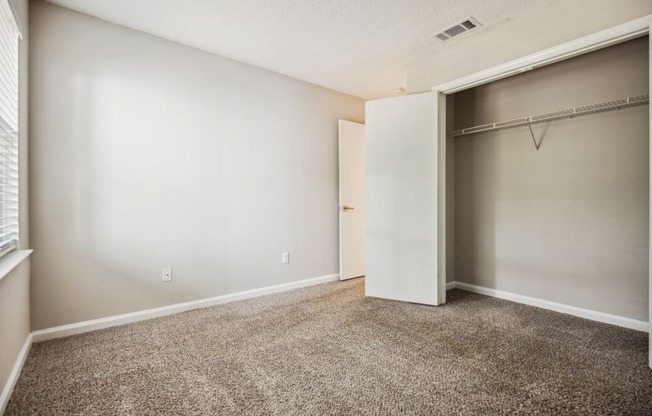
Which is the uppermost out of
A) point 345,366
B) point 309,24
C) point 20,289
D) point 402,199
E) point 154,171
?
point 309,24

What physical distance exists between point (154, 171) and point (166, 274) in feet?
3.03

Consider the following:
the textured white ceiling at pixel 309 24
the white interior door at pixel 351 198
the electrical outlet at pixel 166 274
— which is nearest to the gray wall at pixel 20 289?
the textured white ceiling at pixel 309 24

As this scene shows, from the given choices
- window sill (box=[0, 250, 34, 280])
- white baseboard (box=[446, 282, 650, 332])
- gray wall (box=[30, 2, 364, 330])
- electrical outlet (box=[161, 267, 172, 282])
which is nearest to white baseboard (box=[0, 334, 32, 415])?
gray wall (box=[30, 2, 364, 330])

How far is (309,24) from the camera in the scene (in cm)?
267

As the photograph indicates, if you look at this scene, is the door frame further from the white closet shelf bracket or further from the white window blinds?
the white window blinds

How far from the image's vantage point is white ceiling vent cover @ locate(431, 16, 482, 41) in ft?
8.75

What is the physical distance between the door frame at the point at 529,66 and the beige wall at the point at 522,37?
71 mm

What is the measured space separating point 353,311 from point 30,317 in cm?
247

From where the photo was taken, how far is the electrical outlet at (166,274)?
2900 millimetres

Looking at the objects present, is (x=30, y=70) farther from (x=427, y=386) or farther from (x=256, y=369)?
(x=427, y=386)

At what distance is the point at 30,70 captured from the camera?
2338mm

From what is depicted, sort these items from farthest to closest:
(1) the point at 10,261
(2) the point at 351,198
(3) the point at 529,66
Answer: (2) the point at 351,198 < (3) the point at 529,66 < (1) the point at 10,261

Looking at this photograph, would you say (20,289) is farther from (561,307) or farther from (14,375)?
(561,307)

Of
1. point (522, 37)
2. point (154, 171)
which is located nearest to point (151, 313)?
point (154, 171)
